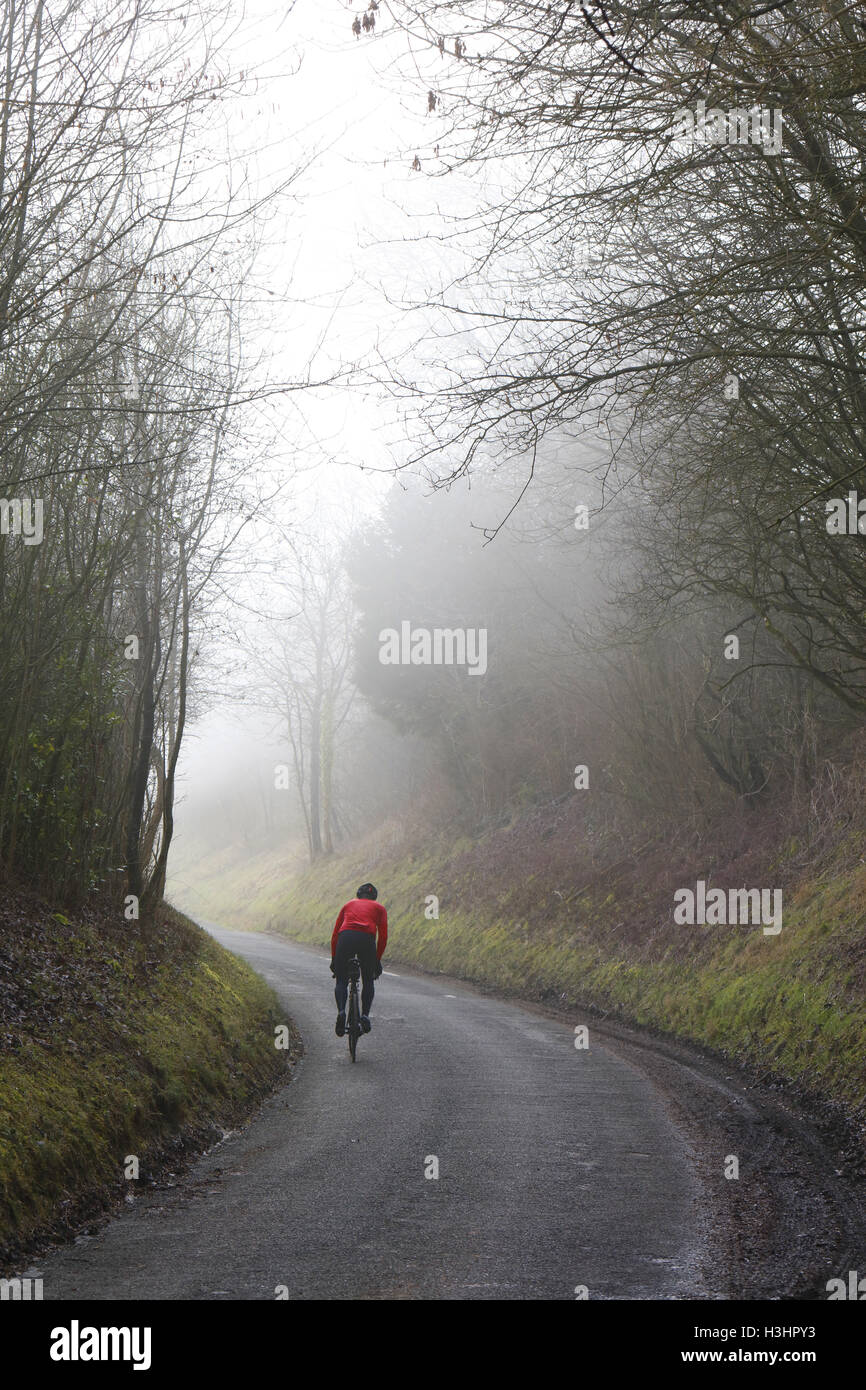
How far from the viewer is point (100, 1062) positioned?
881cm

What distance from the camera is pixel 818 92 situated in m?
6.69

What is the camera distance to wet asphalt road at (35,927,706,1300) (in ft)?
18.9

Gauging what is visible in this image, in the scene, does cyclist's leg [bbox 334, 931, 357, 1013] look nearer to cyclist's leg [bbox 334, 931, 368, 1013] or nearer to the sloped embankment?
cyclist's leg [bbox 334, 931, 368, 1013]

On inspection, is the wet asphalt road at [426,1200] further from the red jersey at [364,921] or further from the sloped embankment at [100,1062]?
the red jersey at [364,921]

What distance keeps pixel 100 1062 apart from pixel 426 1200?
285 centimetres

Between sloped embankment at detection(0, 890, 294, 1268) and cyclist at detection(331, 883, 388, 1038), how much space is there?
38.3 inches

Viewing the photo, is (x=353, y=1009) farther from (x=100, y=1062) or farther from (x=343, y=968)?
(x=100, y=1062)

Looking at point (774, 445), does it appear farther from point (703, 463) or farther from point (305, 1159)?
point (305, 1159)

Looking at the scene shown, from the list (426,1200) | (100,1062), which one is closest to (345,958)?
(100,1062)

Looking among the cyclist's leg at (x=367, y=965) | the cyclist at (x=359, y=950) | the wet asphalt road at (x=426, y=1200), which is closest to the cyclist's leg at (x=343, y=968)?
the cyclist at (x=359, y=950)

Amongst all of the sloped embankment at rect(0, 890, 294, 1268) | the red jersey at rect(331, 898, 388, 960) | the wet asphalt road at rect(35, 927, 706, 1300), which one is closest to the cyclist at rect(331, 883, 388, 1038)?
the red jersey at rect(331, 898, 388, 960)

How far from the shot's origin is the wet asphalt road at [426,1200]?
227 inches
